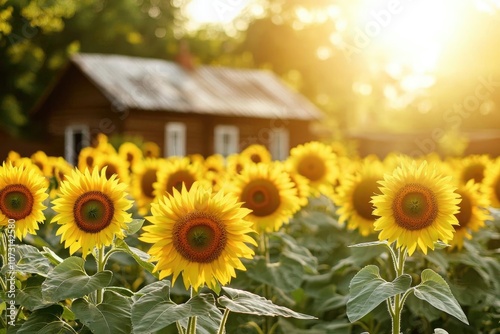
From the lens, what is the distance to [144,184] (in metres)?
6.32

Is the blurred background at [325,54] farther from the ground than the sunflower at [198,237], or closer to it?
farther from the ground

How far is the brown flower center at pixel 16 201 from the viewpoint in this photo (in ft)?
12.5

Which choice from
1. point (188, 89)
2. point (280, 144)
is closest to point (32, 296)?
point (188, 89)

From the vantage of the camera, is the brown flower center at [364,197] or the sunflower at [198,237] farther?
the brown flower center at [364,197]

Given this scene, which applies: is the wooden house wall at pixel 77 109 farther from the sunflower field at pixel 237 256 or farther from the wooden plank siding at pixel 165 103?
the sunflower field at pixel 237 256

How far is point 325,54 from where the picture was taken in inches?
1885

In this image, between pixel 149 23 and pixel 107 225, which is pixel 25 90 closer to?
pixel 149 23

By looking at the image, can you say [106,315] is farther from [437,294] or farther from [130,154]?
Result: [130,154]

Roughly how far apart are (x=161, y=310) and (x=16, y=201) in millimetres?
1168

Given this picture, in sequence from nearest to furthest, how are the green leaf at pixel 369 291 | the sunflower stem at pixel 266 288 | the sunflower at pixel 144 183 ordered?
the green leaf at pixel 369 291 → the sunflower stem at pixel 266 288 → the sunflower at pixel 144 183

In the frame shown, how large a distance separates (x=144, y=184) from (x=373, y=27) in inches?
289

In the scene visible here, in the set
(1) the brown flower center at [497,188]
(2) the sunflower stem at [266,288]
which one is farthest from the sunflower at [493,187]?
(2) the sunflower stem at [266,288]

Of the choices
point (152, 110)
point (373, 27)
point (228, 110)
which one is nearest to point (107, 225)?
point (373, 27)

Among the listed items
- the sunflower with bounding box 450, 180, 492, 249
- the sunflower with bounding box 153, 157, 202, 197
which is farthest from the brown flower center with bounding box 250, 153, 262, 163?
the sunflower with bounding box 450, 180, 492, 249
